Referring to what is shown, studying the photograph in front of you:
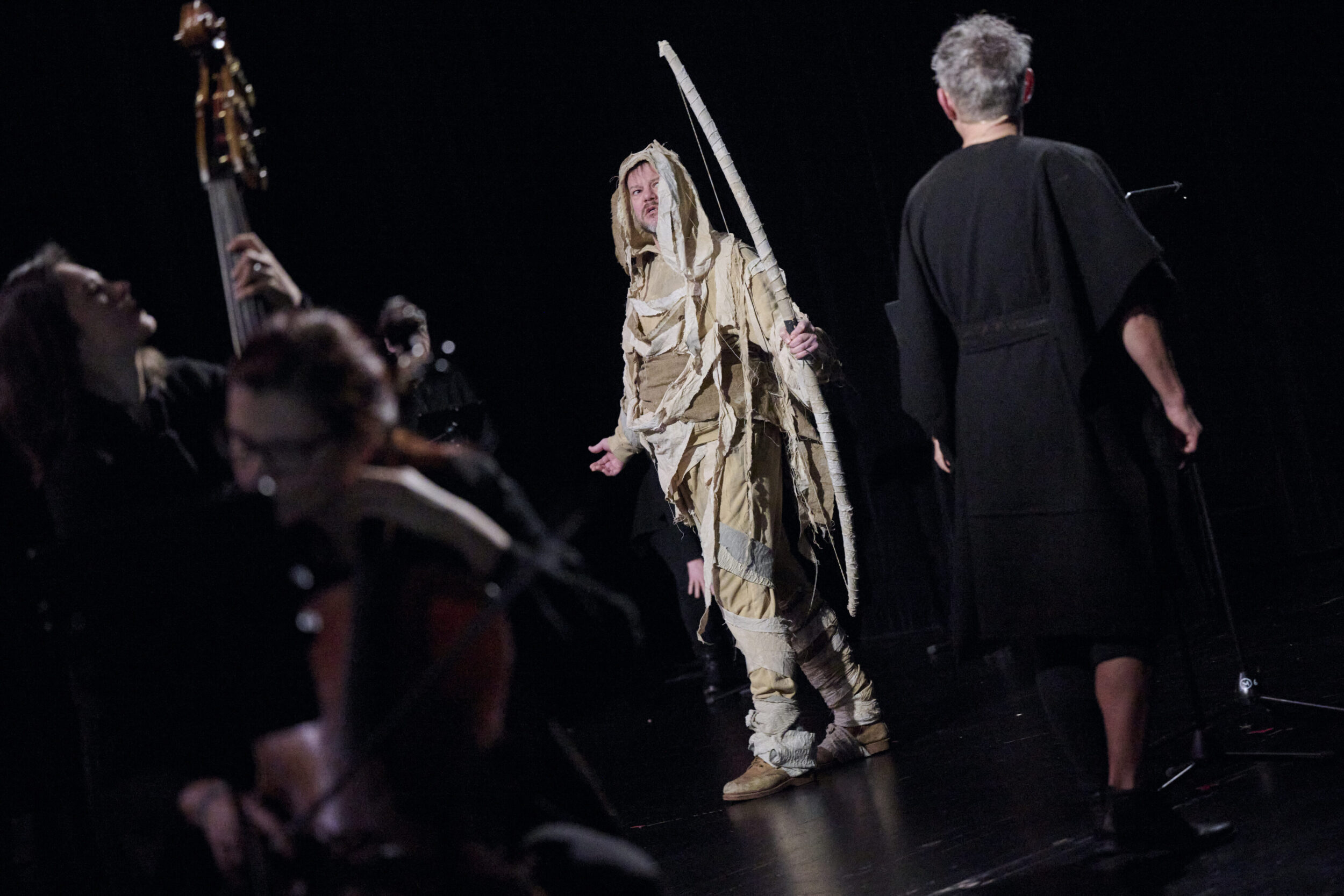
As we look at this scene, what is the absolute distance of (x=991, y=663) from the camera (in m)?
4.91

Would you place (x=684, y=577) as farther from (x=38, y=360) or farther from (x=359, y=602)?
(x=359, y=602)

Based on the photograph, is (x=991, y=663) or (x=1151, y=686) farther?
(x=991, y=663)

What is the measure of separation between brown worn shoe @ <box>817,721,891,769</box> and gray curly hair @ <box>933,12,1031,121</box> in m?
2.03

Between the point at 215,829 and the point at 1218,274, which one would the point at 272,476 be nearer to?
the point at 215,829

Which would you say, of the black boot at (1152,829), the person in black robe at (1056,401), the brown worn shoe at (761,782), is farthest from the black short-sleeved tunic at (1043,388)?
the brown worn shoe at (761,782)

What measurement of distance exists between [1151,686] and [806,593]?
1431mm

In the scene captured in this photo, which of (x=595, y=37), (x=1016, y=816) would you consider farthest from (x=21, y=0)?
(x=1016, y=816)

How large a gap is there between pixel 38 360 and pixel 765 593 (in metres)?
2.42

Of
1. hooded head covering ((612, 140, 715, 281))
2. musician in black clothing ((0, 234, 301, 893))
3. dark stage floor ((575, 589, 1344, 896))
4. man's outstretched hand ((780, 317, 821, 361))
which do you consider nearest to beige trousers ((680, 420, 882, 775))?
dark stage floor ((575, 589, 1344, 896))

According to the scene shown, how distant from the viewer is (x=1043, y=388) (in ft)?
7.67

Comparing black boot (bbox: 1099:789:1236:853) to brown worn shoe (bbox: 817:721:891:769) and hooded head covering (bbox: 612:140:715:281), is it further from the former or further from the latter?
hooded head covering (bbox: 612:140:715:281)

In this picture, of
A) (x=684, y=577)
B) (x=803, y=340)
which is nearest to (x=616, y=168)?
(x=684, y=577)

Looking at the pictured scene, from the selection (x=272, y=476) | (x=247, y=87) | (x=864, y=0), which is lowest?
(x=272, y=476)

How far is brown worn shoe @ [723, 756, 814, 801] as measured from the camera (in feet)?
11.4
